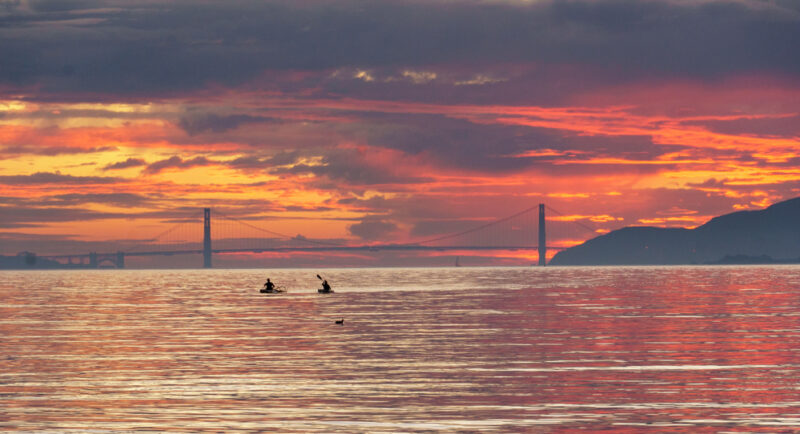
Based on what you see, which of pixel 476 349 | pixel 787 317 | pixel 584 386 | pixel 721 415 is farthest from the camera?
pixel 787 317

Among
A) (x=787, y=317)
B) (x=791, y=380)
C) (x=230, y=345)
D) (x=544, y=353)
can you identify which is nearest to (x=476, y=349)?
(x=544, y=353)

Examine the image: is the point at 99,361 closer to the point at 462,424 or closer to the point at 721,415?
the point at 462,424

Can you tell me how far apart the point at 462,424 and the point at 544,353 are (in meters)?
16.4

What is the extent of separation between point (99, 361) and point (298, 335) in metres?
13.0

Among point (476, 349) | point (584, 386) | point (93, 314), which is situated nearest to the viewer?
point (584, 386)

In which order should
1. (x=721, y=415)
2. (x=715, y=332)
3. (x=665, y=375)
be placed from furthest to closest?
(x=715, y=332)
(x=665, y=375)
(x=721, y=415)

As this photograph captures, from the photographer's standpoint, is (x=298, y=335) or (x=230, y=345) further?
(x=298, y=335)

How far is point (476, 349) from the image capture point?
41.2m

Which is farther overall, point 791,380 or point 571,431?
point 791,380

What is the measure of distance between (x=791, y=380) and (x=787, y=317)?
31.0 meters

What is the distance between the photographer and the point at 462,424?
23484mm

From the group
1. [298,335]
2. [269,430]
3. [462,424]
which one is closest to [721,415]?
[462,424]

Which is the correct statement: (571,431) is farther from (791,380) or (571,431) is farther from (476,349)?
(476,349)

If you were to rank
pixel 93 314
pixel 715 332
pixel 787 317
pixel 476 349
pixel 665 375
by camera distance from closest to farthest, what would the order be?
pixel 665 375 < pixel 476 349 < pixel 715 332 < pixel 787 317 < pixel 93 314
